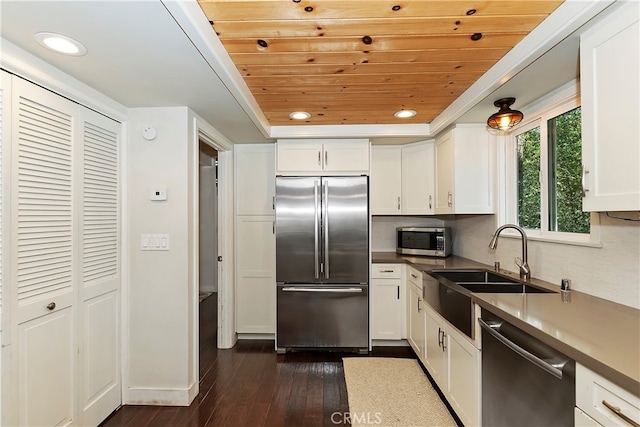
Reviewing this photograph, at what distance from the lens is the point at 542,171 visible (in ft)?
7.24

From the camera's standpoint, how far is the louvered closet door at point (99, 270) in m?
1.92

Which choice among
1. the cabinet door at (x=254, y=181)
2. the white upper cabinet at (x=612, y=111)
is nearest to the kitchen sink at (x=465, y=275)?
the white upper cabinet at (x=612, y=111)

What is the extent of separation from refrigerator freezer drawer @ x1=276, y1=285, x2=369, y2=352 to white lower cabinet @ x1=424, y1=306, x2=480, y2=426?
700mm

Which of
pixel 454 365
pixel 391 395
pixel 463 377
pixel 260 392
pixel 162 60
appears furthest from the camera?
pixel 260 392

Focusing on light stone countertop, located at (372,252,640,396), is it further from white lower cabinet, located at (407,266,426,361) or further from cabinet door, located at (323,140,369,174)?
cabinet door, located at (323,140,369,174)

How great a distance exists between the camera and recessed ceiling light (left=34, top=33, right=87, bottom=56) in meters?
1.37

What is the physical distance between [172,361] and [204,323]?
74.7 inches

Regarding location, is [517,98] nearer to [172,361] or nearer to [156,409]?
[172,361]

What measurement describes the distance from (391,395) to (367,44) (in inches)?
93.9

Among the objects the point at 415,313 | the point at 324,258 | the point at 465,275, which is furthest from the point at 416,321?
the point at 324,258

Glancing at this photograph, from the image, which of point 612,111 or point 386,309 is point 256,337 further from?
point 612,111

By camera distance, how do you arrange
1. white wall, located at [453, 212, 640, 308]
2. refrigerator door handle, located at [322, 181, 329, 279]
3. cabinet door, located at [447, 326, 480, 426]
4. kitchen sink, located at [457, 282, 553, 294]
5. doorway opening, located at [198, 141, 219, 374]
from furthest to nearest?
doorway opening, located at [198, 141, 219, 374], refrigerator door handle, located at [322, 181, 329, 279], kitchen sink, located at [457, 282, 553, 294], cabinet door, located at [447, 326, 480, 426], white wall, located at [453, 212, 640, 308]

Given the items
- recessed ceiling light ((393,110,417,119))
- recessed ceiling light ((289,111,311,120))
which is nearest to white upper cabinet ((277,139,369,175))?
recessed ceiling light ((289,111,311,120))

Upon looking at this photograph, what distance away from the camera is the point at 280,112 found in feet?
8.66
